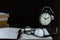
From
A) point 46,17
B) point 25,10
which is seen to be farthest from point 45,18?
point 25,10

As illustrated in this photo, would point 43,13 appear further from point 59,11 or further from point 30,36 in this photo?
point 30,36

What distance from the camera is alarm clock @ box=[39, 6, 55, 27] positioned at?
142 cm

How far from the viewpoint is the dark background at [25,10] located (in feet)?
4.84

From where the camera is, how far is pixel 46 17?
1418mm

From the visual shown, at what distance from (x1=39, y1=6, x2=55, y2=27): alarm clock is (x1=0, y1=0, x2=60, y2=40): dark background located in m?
0.04

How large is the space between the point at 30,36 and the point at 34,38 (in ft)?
0.23

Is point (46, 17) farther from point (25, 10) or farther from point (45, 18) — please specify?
point (25, 10)

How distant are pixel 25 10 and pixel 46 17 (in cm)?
25

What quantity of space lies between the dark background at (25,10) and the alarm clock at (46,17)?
0.04 meters

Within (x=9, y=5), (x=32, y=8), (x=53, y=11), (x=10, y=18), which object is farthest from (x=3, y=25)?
(x=53, y=11)

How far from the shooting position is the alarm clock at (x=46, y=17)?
142 cm

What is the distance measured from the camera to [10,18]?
59.7 inches

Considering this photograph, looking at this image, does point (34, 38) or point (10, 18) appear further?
point (10, 18)

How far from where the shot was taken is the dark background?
148 cm
